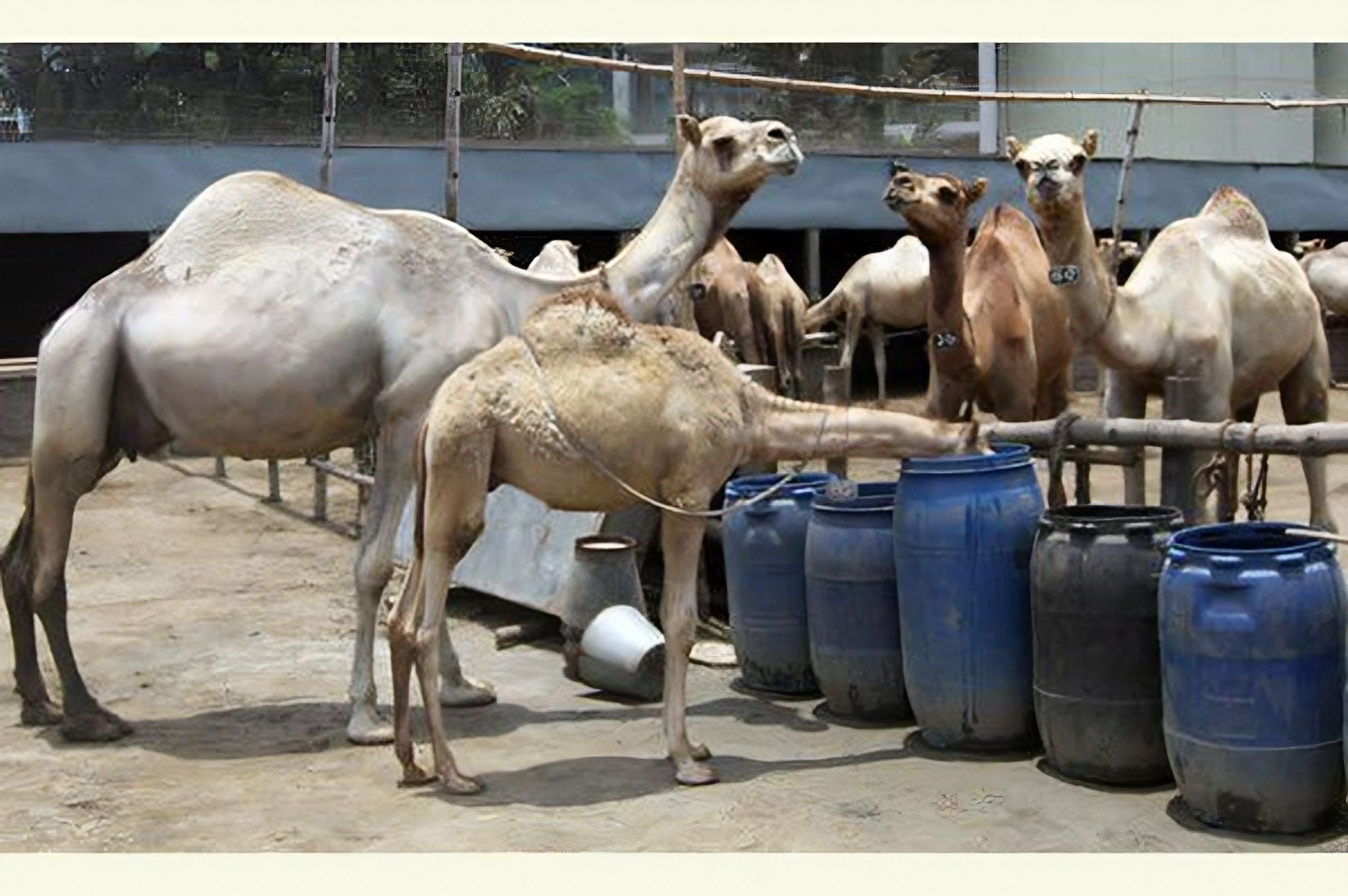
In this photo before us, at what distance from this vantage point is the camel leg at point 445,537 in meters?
6.12

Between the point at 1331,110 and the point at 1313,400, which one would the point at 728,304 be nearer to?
the point at 1313,400

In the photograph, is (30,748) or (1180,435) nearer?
(1180,435)

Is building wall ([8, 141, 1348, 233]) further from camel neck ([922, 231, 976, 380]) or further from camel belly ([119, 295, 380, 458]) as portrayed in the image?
camel belly ([119, 295, 380, 458])

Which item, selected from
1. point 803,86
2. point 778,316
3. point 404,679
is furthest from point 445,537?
point 778,316

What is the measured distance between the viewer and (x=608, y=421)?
20.3 ft

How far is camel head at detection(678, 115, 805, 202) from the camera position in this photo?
7.25 meters

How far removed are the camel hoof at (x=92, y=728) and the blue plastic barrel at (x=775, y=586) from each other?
9.22 feet

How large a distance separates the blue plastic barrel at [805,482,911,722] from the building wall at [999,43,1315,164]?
14462 millimetres

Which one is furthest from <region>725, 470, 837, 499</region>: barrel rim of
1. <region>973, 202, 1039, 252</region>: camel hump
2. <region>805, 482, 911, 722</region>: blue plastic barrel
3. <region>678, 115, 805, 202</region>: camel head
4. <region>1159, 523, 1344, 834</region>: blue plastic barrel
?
<region>1159, 523, 1344, 834</region>: blue plastic barrel

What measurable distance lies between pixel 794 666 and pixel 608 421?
1.88 metres

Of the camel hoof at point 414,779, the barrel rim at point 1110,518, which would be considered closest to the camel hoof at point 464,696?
the camel hoof at point 414,779

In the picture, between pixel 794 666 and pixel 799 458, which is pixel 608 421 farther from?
pixel 794 666

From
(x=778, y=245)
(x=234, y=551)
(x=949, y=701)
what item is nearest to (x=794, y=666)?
(x=949, y=701)

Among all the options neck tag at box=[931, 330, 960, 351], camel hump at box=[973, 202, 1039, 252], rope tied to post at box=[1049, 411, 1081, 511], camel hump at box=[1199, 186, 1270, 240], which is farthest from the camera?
camel hump at box=[973, 202, 1039, 252]
